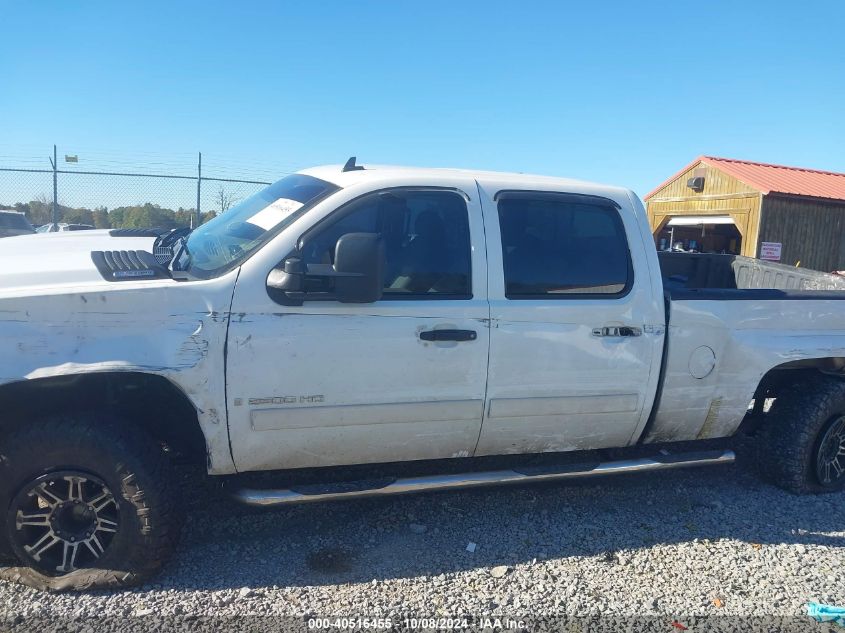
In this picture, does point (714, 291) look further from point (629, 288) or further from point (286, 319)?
point (286, 319)

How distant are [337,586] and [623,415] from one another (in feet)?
6.06

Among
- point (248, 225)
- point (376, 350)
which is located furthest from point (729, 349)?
point (248, 225)

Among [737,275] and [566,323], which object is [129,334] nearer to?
[566,323]

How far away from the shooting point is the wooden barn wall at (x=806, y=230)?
19.5m

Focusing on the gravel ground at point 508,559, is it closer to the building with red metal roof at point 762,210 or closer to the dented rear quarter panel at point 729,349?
the dented rear quarter panel at point 729,349

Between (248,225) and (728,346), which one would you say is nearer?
(248,225)

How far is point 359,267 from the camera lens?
2941mm

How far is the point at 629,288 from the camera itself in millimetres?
3670

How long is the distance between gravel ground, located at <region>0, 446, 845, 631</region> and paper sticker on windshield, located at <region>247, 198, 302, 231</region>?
5.60 ft

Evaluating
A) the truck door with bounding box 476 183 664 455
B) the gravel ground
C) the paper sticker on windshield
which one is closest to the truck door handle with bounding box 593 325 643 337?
the truck door with bounding box 476 183 664 455

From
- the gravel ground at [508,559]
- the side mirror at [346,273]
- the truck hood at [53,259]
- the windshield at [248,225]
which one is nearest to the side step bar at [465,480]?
the gravel ground at [508,559]

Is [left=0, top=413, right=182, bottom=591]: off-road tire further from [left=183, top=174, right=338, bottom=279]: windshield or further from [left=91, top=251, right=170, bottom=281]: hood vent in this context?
[left=183, top=174, right=338, bottom=279]: windshield

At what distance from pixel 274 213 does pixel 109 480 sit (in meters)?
1.52

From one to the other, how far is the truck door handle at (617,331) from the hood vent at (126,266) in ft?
7.41
